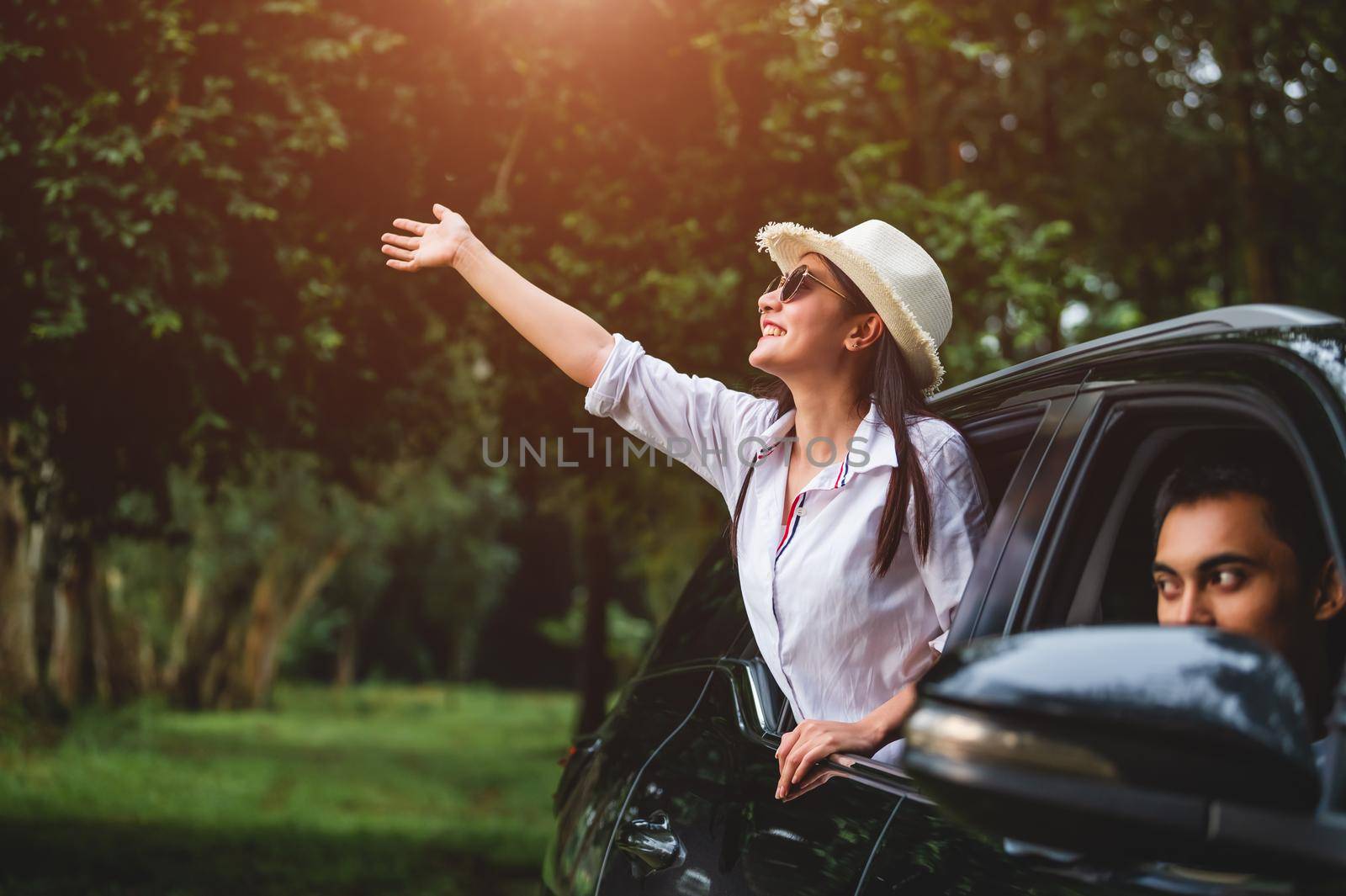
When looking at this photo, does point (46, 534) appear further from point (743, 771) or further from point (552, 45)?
point (743, 771)

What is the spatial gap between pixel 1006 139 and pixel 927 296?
11.7m

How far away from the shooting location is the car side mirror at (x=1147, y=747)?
1.24 meters

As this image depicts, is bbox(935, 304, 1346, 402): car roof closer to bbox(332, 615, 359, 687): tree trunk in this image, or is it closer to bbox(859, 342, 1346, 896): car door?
bbox(859, 342, 1346, 896): car door

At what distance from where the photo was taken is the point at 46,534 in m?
14.6

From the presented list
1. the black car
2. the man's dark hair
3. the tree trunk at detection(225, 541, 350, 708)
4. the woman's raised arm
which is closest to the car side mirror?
the black car

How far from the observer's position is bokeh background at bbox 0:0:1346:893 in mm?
5906

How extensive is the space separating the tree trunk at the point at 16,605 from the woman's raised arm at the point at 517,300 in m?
11.3

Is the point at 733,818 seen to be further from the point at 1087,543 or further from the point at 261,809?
the point at 261,809

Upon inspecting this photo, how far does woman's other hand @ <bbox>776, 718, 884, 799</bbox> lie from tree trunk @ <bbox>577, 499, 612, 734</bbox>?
13848mm

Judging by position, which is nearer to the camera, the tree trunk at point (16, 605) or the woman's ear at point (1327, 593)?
the woman's ear at point (1327, 593)

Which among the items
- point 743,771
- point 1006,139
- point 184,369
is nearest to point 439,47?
point 184,369

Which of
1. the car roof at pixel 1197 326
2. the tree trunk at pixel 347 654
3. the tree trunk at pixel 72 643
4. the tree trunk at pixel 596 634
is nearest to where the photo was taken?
the car roof at pixel 1197 326

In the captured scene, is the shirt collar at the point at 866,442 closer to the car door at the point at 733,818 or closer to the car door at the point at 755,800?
the car door at the point at 755,800

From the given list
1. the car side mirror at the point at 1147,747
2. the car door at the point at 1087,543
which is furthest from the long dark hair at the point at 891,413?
the car side mirror at the point at 1147,747
